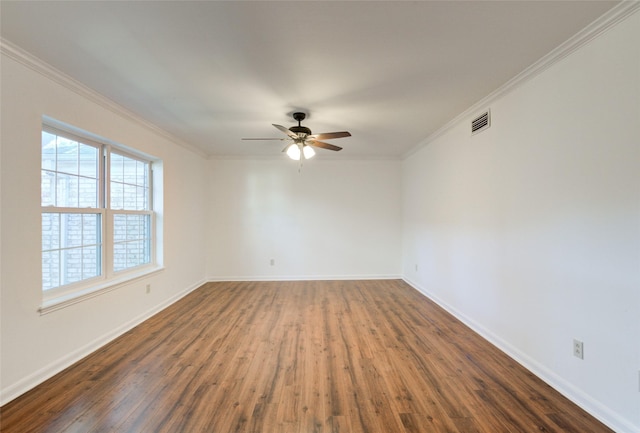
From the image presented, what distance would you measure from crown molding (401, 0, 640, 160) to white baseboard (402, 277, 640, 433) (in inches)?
92.0

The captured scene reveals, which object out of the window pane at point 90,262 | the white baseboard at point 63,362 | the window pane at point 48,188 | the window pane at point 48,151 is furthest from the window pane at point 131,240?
the window pane at point 48,151

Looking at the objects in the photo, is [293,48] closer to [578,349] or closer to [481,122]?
[481,122]

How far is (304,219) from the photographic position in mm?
5367

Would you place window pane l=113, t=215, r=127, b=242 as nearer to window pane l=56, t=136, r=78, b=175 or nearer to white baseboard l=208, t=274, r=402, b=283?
window pane l=56, t=136, r=78, b=175

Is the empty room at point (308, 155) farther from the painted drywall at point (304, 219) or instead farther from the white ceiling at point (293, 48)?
the painted drywall at point (304, 219)

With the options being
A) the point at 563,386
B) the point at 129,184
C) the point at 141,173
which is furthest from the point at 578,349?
the point at 141,173

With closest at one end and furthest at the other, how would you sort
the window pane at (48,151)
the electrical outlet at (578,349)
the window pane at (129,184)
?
the electrical outlet at (578,349) < the window pane at (48,151) < the window pane at (129,184)

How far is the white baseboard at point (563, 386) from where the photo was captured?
1561 mm

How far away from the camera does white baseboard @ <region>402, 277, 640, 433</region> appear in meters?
1.56

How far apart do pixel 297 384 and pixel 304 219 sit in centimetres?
357

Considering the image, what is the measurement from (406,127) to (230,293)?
3.77m

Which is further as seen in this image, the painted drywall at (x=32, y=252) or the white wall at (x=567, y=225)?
the painted drywall at (x=32, y=252)

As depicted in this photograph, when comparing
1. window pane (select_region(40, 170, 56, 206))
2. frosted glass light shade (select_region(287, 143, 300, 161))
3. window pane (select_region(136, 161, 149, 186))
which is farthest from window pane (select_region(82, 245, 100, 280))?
frosted glass light shade (select_region(287, 143, 300, 161))

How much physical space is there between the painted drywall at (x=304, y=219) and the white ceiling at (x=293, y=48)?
2349 mm
